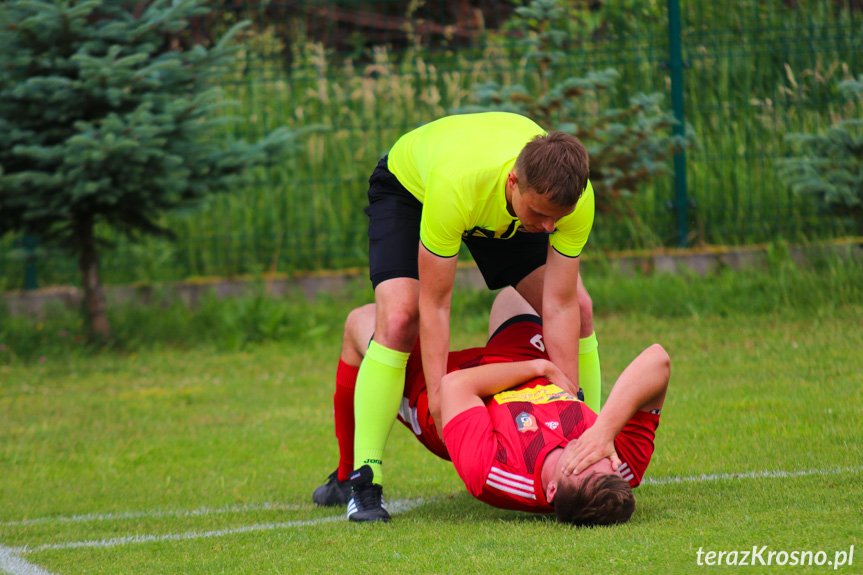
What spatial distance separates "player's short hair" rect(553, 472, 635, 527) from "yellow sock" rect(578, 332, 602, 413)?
116 centimetres

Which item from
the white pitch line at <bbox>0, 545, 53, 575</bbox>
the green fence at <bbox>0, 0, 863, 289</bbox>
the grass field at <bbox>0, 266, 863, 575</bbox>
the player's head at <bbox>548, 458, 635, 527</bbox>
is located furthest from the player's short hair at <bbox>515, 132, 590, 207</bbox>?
the green fence at <bbox>0, 0, 863, 289</bbox>

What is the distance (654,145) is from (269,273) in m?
3.73

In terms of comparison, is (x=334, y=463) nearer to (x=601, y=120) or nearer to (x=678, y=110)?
(x=601, y=120)

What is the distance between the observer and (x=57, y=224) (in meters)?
8.15

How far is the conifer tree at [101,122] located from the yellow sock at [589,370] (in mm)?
3993

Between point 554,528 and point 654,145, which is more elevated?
point 654,145

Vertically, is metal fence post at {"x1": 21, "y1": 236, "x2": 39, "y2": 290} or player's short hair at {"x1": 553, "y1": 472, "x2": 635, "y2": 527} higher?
player's short hair at {"x1": 553, "y1": 472, "x2": 635, "y2": 527}

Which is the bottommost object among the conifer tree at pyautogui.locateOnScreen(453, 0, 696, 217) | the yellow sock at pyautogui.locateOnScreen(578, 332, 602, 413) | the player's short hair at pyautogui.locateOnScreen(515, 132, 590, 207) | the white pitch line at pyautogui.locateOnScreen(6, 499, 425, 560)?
the white pitch line at pyautogui.locateOnScreen(6, 499, 425, 560)

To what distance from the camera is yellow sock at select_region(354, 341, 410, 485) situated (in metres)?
3.74

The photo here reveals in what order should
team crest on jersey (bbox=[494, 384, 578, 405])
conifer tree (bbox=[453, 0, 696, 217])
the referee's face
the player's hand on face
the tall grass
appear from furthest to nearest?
conifer tree (bbox=[453, 0, 696, 217]) < the tall grass < team crest on jersey (bbox=[494, 384, 578, 405]) < the referee's face < the player's hand on face

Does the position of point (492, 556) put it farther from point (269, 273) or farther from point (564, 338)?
Answer: point (269, 273)

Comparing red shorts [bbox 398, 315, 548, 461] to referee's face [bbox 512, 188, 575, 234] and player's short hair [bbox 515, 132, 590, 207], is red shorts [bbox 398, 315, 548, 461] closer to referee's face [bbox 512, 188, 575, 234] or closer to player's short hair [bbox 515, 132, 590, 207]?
referee's face [bbox 512, 188, 575, 234]

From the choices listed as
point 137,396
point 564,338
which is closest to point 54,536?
point 564,338

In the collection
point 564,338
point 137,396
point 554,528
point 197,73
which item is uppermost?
point 197,73
